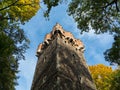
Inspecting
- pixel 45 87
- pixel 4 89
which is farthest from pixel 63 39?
pixel 4 89

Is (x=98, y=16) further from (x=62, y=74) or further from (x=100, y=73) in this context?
(x=100, y=73)

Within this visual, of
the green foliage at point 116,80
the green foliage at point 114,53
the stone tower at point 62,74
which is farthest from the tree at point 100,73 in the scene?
the green foliage at point 114,53

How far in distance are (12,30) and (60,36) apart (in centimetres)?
1414

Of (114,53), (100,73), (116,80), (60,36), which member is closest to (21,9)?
(114,53)

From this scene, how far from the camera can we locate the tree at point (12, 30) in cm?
1292

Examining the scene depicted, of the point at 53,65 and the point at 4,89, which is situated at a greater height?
the point at 53,65

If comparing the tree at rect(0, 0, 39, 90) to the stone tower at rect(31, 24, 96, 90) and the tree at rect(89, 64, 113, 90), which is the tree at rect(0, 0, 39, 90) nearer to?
the stone tower at rect(31, 24, 96, 90)

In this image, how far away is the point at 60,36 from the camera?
92.4 ft

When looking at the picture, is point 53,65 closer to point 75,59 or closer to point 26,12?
point 75,59

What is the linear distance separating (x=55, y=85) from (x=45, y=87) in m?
2.03

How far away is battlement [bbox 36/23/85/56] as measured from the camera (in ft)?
93.9

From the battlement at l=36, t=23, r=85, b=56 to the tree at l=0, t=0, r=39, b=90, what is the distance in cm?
1211

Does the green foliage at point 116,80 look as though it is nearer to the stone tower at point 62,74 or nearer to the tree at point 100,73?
the stone tower at point 62,74

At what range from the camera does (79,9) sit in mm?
15695
